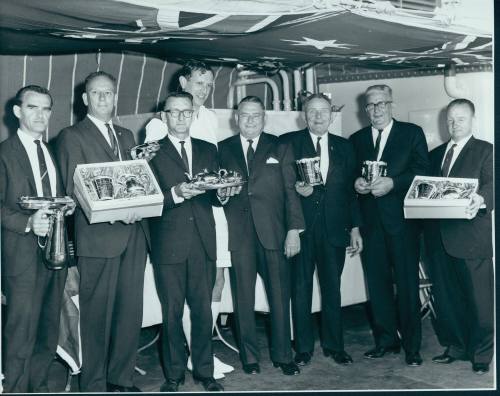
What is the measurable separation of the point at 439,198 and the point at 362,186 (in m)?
0.47

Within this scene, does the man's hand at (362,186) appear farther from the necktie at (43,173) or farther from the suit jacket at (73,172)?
the necktie at (43,173)

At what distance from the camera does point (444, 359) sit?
3.89m

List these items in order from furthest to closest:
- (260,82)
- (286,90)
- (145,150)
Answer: (260,82) < (286,90) < (145,150)

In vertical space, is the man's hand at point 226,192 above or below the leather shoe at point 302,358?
above

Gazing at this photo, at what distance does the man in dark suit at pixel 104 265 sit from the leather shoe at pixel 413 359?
178 centimetres

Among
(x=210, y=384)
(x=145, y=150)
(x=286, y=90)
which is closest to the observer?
(x=145, y=150)

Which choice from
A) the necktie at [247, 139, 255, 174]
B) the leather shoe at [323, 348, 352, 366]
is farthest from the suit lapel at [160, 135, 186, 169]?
the leather shoe at [323, 348, 352, 366]

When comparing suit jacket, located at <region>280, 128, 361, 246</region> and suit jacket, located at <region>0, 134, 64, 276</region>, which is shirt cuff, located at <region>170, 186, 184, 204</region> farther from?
suit jacket, located at <region>280, 128, 361, 246</region>

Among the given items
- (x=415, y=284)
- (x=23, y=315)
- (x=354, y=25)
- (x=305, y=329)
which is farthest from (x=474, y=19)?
(x=23, y=315)

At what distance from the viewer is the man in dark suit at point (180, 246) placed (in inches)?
126

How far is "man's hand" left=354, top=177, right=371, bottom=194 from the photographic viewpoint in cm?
371

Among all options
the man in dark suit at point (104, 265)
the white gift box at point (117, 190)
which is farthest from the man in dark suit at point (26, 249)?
the white gift box at point (117, 190)

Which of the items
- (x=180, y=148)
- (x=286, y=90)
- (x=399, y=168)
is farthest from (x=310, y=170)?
(x=286, y=90)

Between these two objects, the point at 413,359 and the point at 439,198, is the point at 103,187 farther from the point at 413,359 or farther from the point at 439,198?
the point at 413,359
